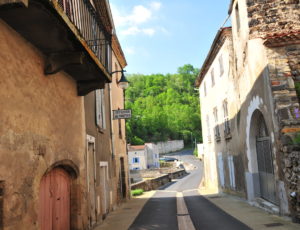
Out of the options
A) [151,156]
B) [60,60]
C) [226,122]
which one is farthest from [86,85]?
[151,156]

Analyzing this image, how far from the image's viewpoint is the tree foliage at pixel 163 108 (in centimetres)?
8619

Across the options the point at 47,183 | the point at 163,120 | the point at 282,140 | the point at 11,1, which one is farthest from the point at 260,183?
the point at 163,120

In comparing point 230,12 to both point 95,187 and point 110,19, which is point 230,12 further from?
point 95,187

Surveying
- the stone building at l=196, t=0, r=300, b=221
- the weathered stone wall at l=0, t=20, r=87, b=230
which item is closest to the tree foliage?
the stone building at l=196, t=0, r=300, b=221

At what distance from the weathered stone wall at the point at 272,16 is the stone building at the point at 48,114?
500 centimetres

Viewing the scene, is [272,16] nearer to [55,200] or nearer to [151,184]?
[55,200]

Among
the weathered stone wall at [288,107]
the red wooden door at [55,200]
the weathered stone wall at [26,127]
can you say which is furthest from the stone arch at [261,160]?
the weathered stone wall at [26,127]

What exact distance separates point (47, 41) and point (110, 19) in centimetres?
914

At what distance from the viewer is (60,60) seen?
5.95 m

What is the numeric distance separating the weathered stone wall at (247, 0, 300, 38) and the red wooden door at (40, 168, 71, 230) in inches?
290

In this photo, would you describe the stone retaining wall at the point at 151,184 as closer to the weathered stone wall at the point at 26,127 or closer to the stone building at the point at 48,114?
the stone building at the point at 48,114

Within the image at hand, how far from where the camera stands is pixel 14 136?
455 cm

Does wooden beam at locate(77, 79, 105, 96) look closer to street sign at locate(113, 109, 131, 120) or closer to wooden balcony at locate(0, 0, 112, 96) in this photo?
wooden balcony at locate(0, 0, 112, 96)

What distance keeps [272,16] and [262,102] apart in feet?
9.97
